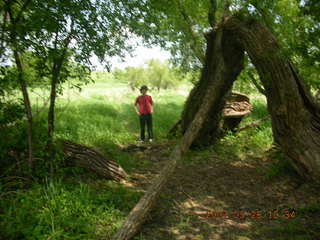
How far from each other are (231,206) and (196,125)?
1672mm

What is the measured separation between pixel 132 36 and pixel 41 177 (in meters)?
3.18

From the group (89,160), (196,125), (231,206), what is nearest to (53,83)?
(89,160)

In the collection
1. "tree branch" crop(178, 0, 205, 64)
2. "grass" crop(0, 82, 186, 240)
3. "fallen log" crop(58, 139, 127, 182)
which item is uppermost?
"tree branch" crop(178, 0, 205, 64)

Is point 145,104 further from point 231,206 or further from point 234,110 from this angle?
point 231,206

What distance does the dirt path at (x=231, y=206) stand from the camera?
3.78m

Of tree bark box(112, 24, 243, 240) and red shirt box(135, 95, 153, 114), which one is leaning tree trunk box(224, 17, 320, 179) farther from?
red shirt box(135, 95, 153, 114)

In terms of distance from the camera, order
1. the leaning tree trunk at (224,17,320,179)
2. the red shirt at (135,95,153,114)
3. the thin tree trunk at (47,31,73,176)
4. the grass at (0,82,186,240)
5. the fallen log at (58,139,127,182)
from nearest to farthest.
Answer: the grass at (0,82,186,240)
the thin tree trunk at (47,31,73,176)
the leaning tree trunk at (224,17,320,179)
the fallen log at (58,139,127,182)
the red shirt at (135,95,153,114)

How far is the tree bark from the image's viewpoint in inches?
145

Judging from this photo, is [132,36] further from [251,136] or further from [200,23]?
[200,23]

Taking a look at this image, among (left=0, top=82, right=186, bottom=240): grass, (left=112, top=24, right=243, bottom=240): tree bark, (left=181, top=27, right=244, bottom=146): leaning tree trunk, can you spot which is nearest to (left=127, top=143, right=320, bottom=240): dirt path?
(left=112, top=24, right=243, bottom=240): tree bark

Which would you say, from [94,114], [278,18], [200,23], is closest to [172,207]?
[278,18]

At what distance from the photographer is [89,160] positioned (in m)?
5.36

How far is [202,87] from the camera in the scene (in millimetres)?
7746

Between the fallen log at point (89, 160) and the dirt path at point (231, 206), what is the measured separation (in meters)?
0.59
